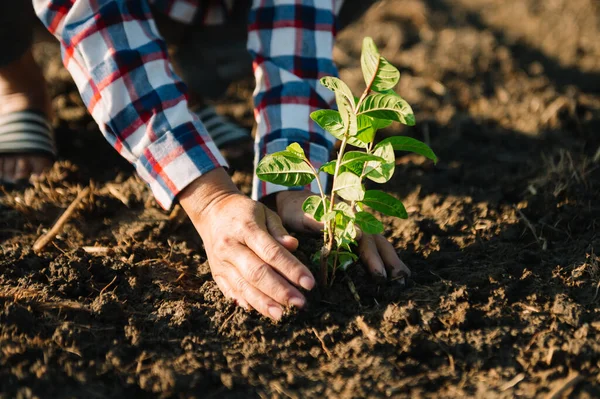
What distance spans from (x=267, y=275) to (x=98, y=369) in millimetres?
433

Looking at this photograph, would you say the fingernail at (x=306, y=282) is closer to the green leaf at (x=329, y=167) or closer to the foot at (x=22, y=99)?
the green leaf at (x=329, y=167)

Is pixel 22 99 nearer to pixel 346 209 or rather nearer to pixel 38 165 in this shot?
pixel 38 165

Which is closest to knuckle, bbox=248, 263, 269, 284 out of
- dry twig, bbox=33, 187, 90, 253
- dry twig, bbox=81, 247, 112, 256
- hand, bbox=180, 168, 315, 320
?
hand, bbox=180, 168, 315, 320

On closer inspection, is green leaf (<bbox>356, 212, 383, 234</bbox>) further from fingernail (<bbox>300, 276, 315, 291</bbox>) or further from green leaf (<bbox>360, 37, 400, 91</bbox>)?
green leaf (<bbox>360, 37, 400, 91</bbox>)

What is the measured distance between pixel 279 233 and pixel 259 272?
13 cm

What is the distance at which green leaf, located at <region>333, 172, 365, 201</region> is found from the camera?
1.43 meters

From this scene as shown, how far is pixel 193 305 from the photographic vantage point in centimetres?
165

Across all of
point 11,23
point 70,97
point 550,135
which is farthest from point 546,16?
point 11,23

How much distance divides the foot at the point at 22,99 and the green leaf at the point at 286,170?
3.96 feet

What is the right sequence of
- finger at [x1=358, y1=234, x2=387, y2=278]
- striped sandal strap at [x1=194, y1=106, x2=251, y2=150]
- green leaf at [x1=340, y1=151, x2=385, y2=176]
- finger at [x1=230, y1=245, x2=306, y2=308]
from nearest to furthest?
green leaf at [x1=340, y1=151, x2=385, y2=176] < finger at [x1=230, y1=245, x2=306, y2=308] < finger at [x1=358, y1=234, x2=387, y2=278] < striped sandal strap at [x1=194, y1=106, x2=251, y2=150]

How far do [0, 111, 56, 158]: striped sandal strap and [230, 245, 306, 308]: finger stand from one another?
118 centimetres

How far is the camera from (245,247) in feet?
5.20

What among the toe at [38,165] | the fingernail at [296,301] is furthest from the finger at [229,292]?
the toe at [38,165]

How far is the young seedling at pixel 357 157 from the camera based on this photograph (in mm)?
1369
